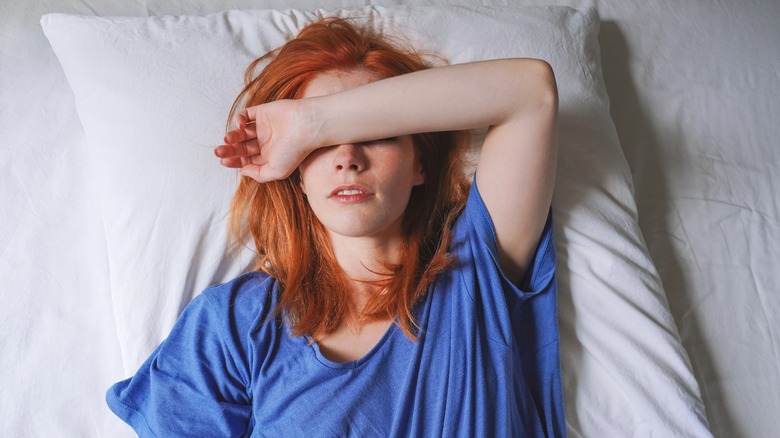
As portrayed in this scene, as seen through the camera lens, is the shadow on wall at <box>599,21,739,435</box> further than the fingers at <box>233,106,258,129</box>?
Yes

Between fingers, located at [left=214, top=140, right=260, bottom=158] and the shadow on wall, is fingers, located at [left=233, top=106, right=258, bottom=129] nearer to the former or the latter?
fingers, located at [left=214, top=140, right=260, bottom=158]

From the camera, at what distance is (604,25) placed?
1465 millimetres

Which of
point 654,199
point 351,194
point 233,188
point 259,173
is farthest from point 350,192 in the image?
point 654,199

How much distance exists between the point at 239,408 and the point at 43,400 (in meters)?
0.33

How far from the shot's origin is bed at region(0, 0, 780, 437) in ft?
3.80

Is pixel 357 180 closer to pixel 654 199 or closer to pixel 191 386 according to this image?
pixel 191 386

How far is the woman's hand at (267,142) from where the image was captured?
104cm

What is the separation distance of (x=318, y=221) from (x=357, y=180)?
0.19m

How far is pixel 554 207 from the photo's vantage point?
3.92 ft

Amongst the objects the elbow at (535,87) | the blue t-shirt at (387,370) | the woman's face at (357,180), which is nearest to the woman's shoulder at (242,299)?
the blue t-shirt at (387,370)

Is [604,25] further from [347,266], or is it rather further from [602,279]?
[347,266]

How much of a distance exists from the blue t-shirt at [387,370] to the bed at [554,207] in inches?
3.0

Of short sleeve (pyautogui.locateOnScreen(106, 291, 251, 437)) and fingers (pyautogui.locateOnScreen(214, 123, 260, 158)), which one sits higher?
fingers (pyautogui.locateOnScreen(214, 123, 260, 158))

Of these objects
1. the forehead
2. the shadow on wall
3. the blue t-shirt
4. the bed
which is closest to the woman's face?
the forehead
